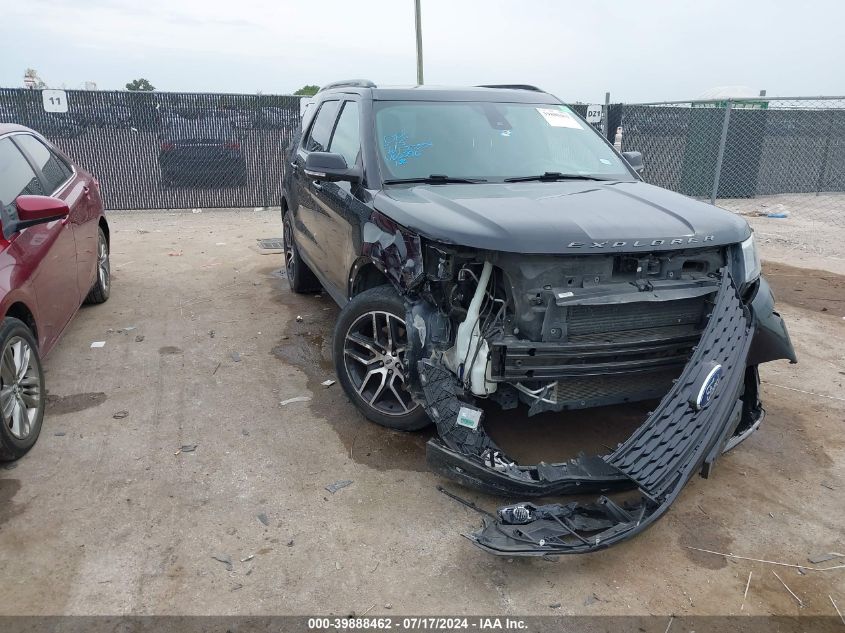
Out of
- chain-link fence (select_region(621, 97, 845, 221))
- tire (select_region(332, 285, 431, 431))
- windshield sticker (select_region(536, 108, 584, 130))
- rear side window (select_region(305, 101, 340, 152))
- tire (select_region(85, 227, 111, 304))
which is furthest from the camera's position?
chain-link fence (select_region(621, 97, 845, 221))

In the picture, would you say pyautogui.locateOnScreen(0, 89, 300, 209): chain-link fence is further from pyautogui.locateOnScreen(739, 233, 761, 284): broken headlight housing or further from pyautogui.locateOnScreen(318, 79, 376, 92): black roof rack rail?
pyautogui.locateOnScreen(739, 233, 761, 284): broken headlight housing

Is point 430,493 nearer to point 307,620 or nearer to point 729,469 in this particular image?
point 307,620

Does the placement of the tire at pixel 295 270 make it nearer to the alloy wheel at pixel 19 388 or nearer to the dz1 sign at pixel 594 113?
the alloy wheel at pixel 19 388

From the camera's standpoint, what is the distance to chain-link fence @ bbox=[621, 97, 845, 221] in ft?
40.4

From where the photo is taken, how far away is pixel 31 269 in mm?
3869

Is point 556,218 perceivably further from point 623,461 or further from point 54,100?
point 54,100

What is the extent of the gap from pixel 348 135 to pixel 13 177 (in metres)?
2.17

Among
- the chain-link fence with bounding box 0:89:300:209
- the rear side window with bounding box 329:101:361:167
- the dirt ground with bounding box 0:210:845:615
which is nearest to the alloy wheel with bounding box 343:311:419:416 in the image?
the dirt ground with bounding box 0:210:845:615

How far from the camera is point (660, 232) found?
315 cm

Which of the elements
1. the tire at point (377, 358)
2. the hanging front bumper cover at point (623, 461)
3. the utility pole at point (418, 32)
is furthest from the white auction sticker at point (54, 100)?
the utility pole at point (418, 32)

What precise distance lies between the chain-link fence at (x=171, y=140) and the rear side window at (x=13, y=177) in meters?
7.17

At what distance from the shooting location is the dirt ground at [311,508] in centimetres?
268

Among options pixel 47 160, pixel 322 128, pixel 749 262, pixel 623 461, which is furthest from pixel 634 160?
pixel 47 160

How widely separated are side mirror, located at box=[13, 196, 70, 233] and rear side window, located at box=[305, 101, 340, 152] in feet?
6.66
